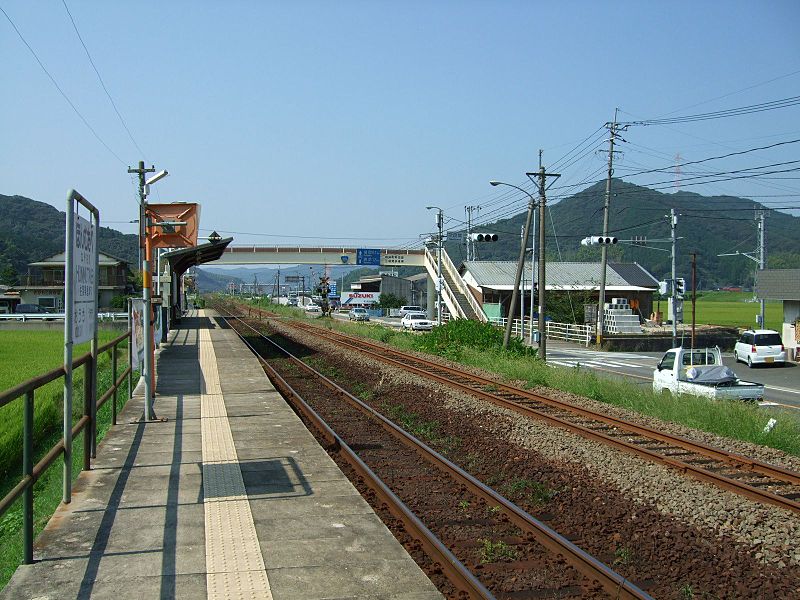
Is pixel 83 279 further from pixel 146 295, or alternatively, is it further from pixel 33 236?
pixel 33 236

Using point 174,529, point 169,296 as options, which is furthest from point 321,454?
point 169,296

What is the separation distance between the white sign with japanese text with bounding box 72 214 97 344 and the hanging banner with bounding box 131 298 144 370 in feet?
15.4

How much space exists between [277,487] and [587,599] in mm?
3696

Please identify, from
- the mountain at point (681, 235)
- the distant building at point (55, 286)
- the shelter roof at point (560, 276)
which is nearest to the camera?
the shelter roof at point (560, 276)

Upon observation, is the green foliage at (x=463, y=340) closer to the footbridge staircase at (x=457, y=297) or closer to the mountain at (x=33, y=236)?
the footbridge staircase at (x=457, y=297)

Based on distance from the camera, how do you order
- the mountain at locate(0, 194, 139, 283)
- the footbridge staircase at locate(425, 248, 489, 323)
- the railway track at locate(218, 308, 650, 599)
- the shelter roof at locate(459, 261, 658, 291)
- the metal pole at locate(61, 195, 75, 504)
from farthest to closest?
the mountain at locate(0, 194, 139, 283) < the shelter roof at locate(459, 261, 658, 291) < the footbridge staircase at locate(425, 248, 489, 323) < the metal pole at locate(61, 195, 75, 504) < the railway track at locate(218, 308, 650, 599)

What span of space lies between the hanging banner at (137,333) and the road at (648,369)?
14.7m

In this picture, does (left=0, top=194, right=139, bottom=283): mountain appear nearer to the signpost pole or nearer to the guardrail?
the guardrail

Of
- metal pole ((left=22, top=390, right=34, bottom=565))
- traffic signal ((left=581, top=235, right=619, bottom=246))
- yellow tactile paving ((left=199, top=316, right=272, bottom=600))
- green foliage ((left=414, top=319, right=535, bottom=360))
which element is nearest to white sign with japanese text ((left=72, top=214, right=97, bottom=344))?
metal pole ((left=22, top=390, right=34, bottom=565))

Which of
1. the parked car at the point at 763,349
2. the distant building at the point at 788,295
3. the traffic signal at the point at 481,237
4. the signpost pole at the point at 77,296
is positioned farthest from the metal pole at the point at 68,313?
the distant building at the point at 788,295

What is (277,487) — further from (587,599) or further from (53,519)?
(587,599)

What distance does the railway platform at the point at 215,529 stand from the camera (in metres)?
5.27

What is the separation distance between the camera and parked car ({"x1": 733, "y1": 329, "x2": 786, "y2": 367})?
29922 millimetres

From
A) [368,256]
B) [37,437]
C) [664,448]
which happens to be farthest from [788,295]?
[368,256]
